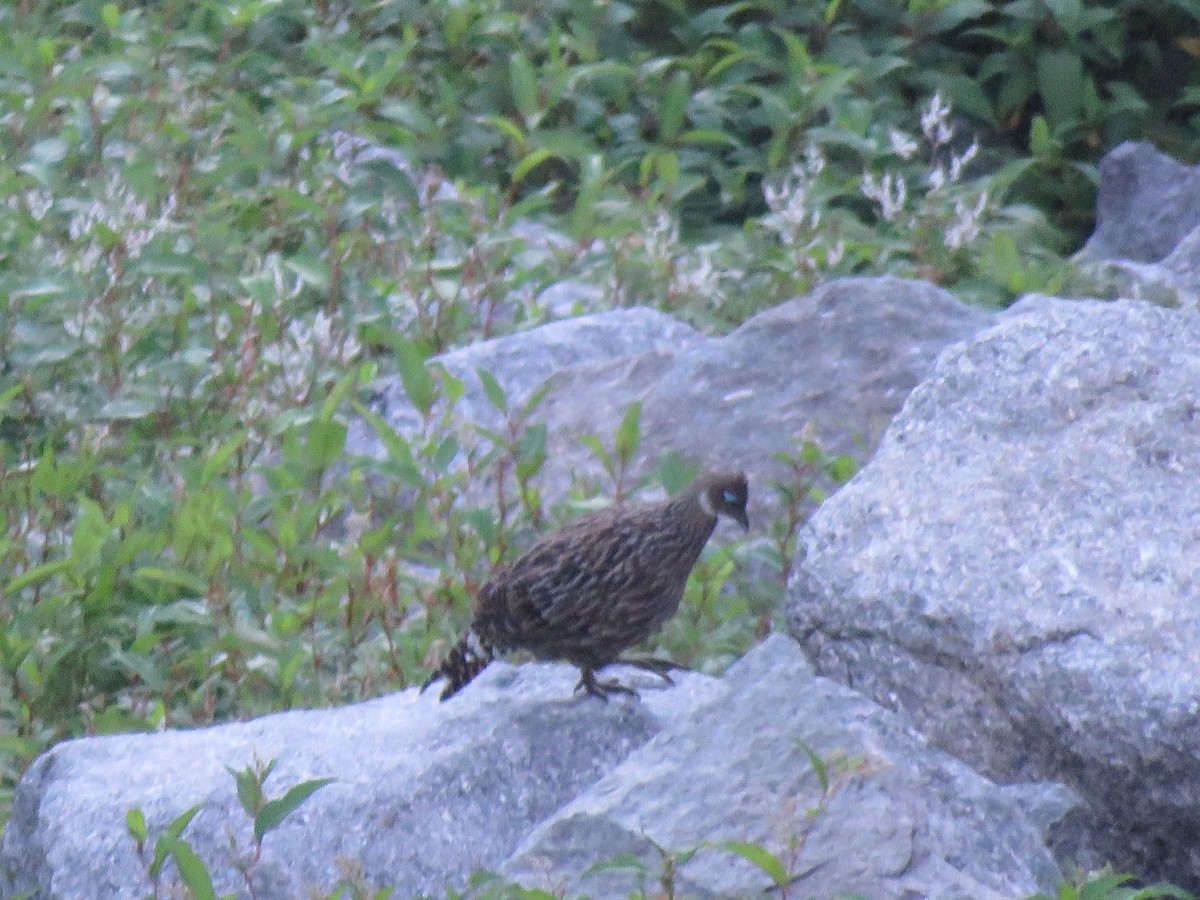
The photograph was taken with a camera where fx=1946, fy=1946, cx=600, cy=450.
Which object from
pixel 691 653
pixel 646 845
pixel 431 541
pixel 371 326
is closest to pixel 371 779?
pixel 646 845

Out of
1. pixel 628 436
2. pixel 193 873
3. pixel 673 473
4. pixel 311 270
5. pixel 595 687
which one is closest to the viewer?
pixel 193 873

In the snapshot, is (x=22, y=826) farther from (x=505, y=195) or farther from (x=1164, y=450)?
(x=505, y=195)

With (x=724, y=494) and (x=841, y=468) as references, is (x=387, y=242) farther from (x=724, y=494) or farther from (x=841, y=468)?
(x=724, y=494)

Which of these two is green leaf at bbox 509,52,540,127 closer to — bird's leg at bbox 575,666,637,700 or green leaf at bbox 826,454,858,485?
green leaf at bbox 826,454,858,485

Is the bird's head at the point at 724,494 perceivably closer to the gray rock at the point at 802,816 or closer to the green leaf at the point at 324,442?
the gray rock at the point at 802,816

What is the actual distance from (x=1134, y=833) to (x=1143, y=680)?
1.14 feet

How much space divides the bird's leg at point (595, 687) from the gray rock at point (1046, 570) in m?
0.53

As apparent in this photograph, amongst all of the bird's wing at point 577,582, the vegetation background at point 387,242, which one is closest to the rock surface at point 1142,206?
the vegetation background at point 387,242

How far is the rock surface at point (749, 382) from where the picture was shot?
20.0ft

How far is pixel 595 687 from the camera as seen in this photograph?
4.56 metres

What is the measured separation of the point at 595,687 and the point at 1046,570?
1123mm

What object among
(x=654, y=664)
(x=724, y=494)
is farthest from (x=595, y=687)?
(x=724, y=494)

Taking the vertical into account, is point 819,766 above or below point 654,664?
above

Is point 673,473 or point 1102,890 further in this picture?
point 673,473
